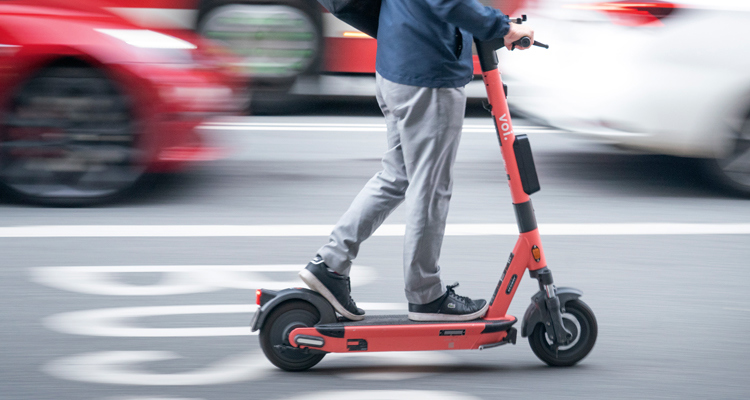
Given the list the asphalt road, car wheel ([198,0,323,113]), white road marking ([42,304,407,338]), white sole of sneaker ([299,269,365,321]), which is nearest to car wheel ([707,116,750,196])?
the asphalt road

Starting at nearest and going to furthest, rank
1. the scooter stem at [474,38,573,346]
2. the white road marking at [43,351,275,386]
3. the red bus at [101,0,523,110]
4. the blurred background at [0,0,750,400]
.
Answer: the scooter stem at [474,38,573,346], the white road marking at [43,351,275,386], the blurred background at [0,0,750,400], the red bus at [101,0,523,110]

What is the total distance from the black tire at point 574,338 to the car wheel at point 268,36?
5675 millimetres

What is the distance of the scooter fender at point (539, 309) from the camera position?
3068 mm

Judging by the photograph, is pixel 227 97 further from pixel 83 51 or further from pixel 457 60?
pixel 457 60

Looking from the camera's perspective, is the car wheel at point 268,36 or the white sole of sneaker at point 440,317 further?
the car wheel at point 268,36

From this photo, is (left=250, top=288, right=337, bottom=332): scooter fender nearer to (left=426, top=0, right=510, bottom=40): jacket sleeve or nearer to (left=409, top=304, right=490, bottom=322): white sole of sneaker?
(left=409, top=304, right=490, bottom=322): white sole of sneaker

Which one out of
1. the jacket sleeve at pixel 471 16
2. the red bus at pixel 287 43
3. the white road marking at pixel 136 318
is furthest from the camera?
the red bus at pixel 287 43

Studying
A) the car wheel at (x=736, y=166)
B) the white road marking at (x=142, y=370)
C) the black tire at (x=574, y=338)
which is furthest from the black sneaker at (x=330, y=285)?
the car wheel at (x=736, y=166)

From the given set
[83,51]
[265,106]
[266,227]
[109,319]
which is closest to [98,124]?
[83,51]

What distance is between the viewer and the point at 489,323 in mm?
3100

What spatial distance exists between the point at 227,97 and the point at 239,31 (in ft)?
9.89

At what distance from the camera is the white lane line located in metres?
4.81

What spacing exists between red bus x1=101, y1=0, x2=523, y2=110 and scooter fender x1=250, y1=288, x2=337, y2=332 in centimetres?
547

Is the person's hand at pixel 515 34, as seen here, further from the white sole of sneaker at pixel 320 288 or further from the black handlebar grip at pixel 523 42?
the white sole of sneaker at pixel 320 288
